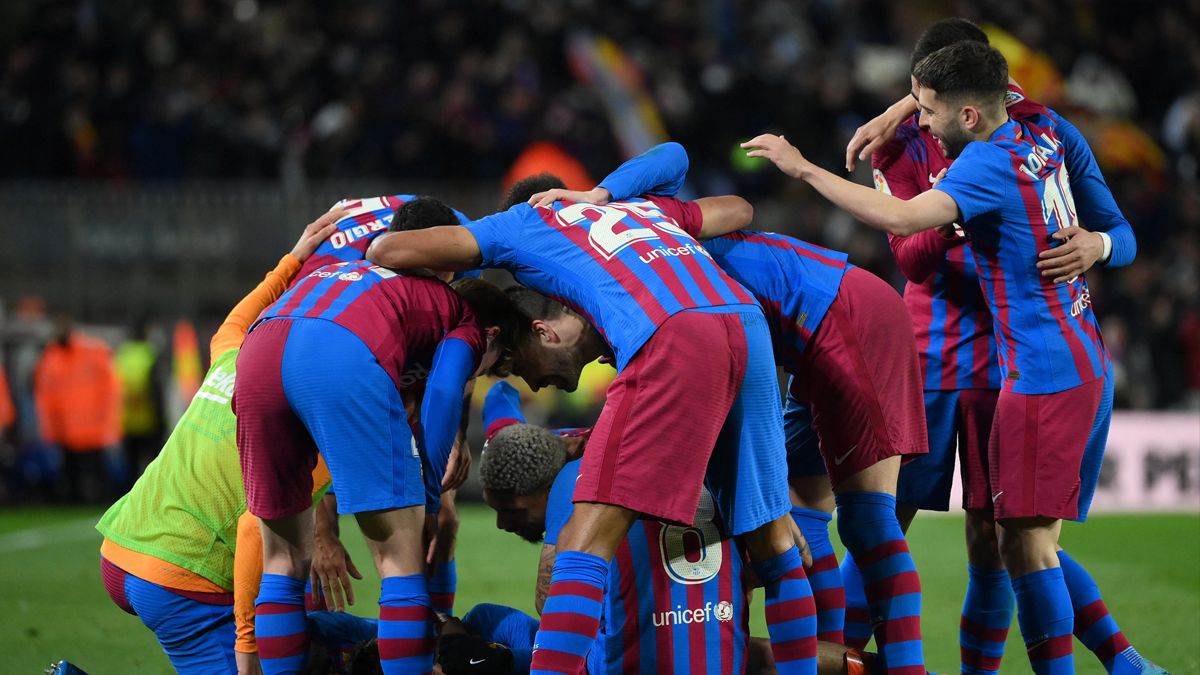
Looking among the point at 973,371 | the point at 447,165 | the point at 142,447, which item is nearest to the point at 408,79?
the point at 447,165

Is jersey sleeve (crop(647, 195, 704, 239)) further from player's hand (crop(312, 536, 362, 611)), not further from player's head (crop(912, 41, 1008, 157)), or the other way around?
player's hand (crop(312, 536, 362, 611))

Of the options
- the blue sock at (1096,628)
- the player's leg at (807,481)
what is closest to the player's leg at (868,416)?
the player's leg at (807,481)

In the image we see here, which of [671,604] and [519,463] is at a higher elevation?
[519,463]

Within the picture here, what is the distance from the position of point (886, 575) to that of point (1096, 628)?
1.01 meters

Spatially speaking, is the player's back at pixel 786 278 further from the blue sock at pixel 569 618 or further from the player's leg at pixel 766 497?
the blue sock at pixel 569 618

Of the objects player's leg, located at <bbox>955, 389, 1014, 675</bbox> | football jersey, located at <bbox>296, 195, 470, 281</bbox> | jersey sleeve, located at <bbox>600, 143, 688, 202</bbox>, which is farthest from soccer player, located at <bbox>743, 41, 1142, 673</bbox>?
football jersey, located at <bbox>296, 195, 470, 281</bbox>

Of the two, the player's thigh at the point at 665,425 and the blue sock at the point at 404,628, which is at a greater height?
the player's thigh at the point at 665,425

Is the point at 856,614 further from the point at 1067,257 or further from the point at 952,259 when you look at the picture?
the point at 1067,257

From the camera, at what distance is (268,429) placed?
4.62 metres

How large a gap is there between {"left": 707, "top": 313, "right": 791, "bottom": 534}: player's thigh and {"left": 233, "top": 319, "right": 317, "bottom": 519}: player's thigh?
139cm

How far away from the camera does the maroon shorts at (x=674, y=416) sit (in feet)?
13.8

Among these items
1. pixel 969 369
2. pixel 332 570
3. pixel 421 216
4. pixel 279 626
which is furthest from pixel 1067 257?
pixel 279 626

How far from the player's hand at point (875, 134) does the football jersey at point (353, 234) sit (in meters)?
1.52

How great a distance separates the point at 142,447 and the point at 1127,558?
30.6 feet
